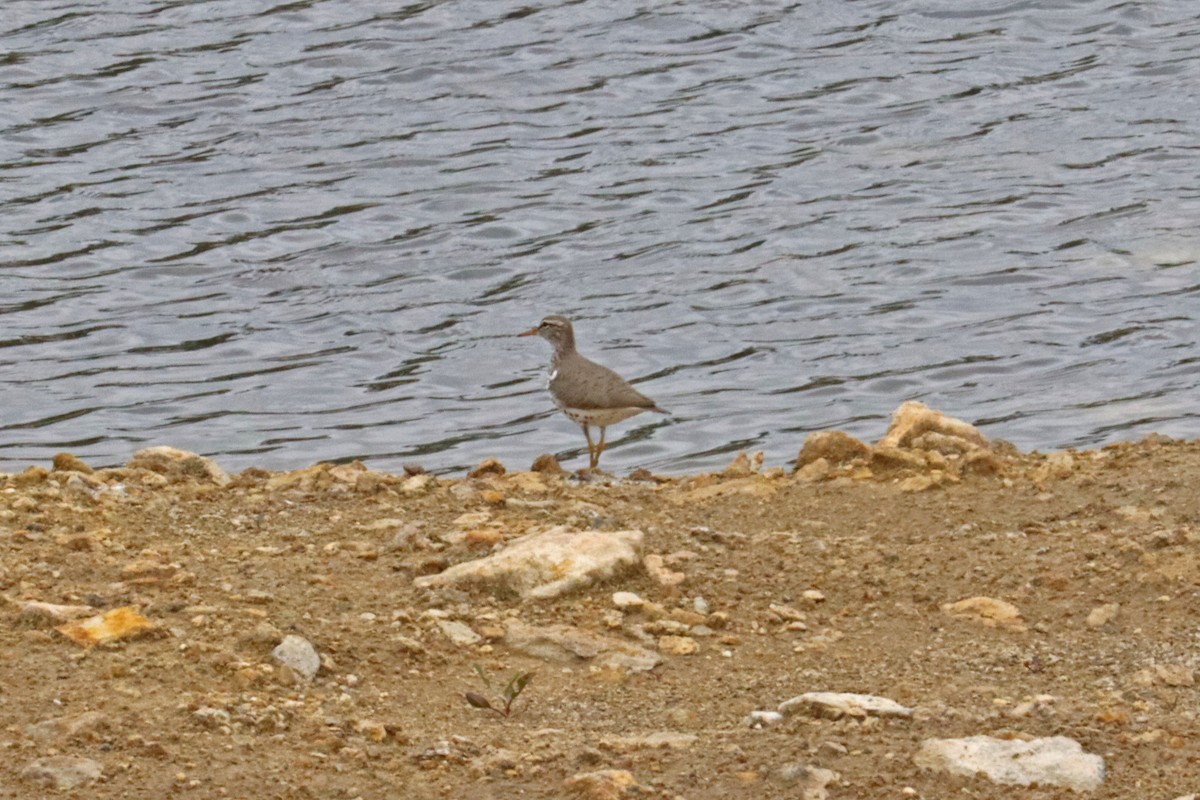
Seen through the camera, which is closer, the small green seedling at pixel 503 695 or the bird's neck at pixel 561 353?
the small green seedling at pixel 503 695

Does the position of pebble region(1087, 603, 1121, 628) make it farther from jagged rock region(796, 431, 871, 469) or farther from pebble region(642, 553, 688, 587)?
jagged rock region(796, 431, 871, 469)

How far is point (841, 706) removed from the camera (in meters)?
5.88

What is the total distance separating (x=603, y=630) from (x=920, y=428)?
346cm

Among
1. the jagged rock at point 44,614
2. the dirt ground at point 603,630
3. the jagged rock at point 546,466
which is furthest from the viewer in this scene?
the jagged rock at point 546,466

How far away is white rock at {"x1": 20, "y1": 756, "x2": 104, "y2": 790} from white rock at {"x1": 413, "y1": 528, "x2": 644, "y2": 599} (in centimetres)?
194

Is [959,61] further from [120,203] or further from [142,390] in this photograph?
[142,390]

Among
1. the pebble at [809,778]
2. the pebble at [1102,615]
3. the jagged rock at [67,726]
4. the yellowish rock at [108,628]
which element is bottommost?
the pebble at [1102,615]

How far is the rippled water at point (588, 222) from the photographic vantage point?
42.4ft

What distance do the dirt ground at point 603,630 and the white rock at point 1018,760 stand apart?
46mm

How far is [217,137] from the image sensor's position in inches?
710

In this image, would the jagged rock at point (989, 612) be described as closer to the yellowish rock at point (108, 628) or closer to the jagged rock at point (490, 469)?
the yellowish rock at point (108, 628)

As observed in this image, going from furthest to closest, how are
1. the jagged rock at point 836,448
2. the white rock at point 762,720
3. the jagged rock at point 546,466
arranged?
the jagged rock at point 546,466
the jagged rock at point 836,448
the white rock at point 762,720

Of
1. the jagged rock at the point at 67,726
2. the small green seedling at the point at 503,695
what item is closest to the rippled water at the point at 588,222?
the small green seedling at the point at 503,695

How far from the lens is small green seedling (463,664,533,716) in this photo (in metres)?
5.97
